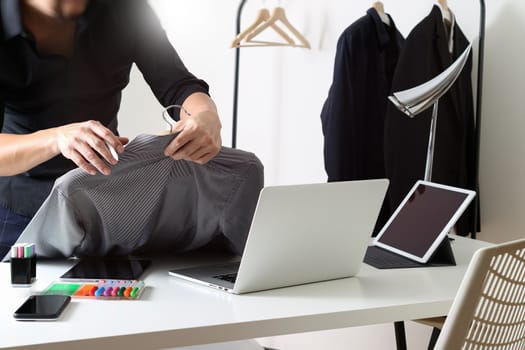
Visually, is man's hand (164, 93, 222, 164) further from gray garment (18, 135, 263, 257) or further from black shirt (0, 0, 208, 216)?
black shirt (0, 0, 208, 216)

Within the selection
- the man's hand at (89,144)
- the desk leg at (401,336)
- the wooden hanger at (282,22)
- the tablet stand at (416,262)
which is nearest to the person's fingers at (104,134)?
the man's hand at (89,144)

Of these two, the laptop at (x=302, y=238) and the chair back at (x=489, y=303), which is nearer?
the chair back at (x=489, y=303)

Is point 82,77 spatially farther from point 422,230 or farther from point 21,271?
point 422,230

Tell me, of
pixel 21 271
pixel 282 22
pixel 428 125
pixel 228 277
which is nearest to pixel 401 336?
pixel 428 125

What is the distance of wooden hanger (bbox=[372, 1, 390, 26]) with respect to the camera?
255 centimetres

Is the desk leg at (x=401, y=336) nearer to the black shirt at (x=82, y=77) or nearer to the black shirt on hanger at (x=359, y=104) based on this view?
the black shirt on hanger at (x=359, y=104)

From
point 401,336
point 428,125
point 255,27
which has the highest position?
point 255,27

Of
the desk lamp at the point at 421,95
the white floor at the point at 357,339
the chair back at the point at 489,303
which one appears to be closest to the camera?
the chair back at the point at 489,303

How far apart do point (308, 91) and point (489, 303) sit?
2.25 meters

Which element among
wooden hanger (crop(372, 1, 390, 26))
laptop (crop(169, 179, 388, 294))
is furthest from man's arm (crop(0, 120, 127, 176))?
wooden hanger (crop(372, 1, 390, 26))

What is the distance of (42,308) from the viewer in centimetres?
96

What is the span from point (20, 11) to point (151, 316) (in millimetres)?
764

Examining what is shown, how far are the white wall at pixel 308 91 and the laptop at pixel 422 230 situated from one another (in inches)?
34.3

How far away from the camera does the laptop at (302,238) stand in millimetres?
1079
